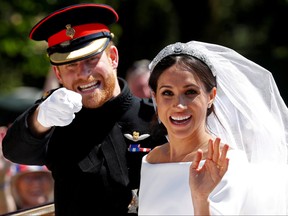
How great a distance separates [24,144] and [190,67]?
1084 millimetres

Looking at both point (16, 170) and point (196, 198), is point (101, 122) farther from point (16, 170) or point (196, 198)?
point (16, 170)

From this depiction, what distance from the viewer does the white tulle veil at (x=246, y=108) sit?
3578 mm

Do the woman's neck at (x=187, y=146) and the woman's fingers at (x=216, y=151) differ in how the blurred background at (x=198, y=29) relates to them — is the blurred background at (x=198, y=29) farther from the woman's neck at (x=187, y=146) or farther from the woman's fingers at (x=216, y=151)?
the woman's fingers at (x=216, y=151)

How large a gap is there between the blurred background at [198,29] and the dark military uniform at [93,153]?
8227 millimetres

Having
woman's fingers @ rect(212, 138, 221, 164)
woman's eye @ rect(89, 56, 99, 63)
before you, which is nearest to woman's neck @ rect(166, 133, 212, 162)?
woman's fingers @ rect(212, 138, 221, 164)

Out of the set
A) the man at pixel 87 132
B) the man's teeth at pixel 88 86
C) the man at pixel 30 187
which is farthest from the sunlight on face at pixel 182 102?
the man at pixel 30 187

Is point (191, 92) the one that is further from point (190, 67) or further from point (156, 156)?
point (156, 156)

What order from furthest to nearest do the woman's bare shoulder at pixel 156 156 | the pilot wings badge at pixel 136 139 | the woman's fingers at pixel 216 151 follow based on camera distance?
the pilot wings badge at pixel 136 139 → the woman's bare shoulder at pixel 156 156 → the woman's fingers at pixel 216 151

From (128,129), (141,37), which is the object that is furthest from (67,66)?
(141,37)

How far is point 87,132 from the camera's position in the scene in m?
4.08

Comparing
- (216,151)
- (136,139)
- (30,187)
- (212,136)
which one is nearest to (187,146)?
(212,136)

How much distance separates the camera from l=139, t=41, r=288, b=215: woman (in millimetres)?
3141

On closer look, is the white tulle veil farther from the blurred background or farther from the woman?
the blurred background

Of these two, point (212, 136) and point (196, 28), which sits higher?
point (196, 28)
